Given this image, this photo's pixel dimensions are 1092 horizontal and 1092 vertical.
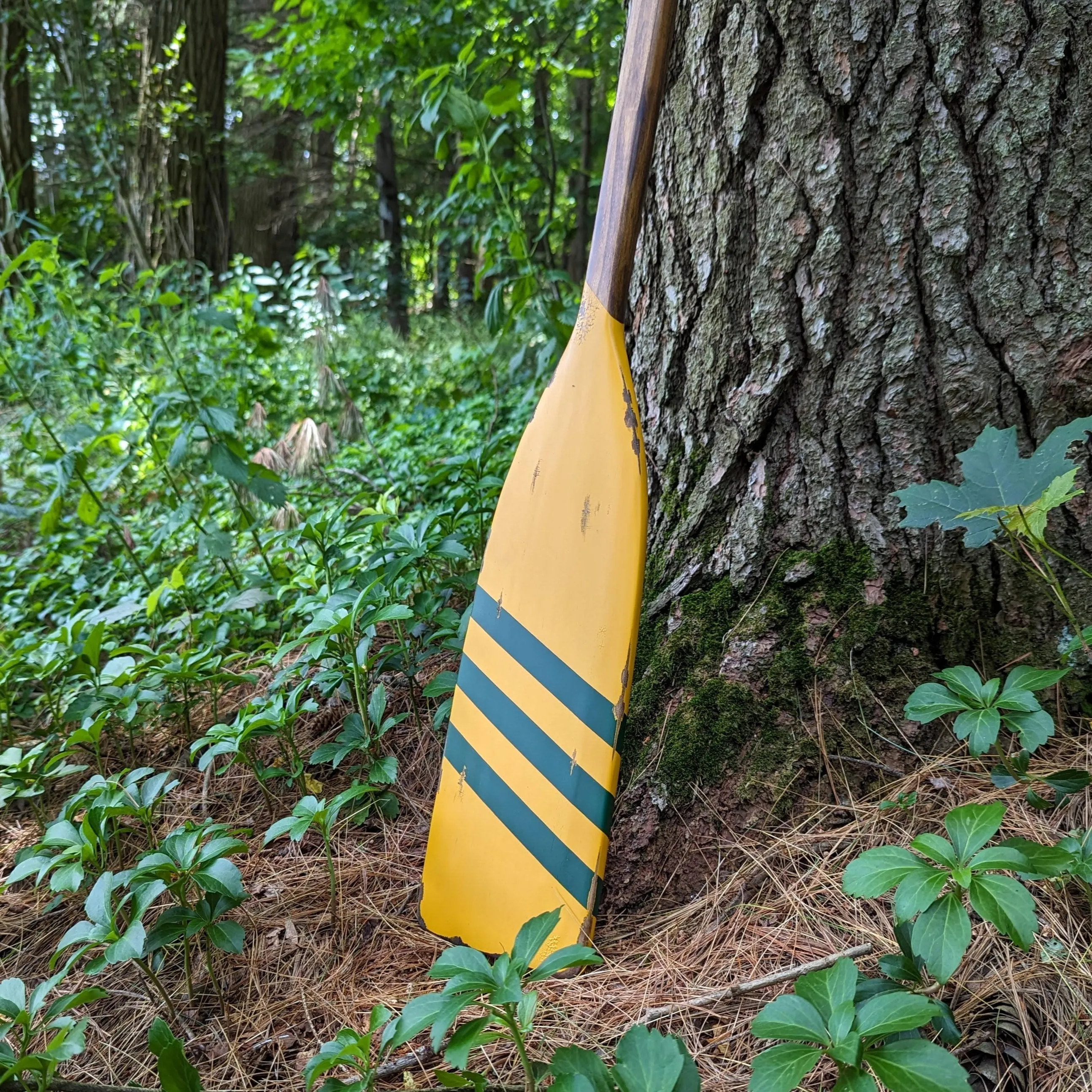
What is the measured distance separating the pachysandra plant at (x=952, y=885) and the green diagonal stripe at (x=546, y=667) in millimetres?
405

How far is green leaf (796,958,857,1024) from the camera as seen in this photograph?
0.69 metres

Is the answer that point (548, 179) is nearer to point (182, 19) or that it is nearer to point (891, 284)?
point (182, 19)

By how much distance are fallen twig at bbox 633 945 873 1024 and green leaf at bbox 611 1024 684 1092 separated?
0.80ft

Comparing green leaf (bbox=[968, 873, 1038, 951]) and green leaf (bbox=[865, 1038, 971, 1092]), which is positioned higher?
green leaf (bbox=[968, 873, 1038, 951])

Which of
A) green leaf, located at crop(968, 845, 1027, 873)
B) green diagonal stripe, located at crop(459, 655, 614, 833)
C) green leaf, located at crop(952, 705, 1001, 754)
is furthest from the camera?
green diagonal stripe, located at crop(459, 655, 614, 833)

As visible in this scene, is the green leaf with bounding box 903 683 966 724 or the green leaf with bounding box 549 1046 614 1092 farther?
the green leaf with bounding box 903 683 966 724

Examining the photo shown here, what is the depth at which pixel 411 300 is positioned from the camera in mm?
8781

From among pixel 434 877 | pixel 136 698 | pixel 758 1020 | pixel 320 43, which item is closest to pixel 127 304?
pixel 320 43

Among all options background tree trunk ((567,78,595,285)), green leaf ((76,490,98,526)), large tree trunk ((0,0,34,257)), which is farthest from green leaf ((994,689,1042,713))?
large tree trunk ((0,0,34,257))

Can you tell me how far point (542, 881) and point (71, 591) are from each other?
6.52ft

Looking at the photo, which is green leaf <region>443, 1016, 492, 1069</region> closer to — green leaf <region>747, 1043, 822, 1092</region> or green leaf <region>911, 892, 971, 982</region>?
green leaf <region>747, 1043, 822, 1092</region>

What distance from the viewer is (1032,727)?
2.90ft

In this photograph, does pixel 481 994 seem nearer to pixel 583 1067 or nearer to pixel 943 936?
pixel 583 1067

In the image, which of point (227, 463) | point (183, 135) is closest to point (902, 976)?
point (227, 463)
